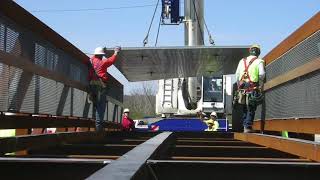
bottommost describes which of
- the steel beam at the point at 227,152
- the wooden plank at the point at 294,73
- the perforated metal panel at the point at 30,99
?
the steel beam at the point at 227,152

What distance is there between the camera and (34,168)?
3688 mm

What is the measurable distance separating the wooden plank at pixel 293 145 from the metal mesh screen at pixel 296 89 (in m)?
0.71

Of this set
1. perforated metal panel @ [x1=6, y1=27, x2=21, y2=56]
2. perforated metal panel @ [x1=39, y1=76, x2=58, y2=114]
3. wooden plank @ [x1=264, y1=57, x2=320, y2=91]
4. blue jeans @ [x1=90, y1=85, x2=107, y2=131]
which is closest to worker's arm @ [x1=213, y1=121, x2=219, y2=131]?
wooden plank @ [x1=264, y1=57, x2=320, y2=91]

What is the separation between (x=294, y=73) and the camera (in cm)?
819

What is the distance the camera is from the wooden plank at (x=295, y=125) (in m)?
7.00

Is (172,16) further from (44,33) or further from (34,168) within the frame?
(34,168)

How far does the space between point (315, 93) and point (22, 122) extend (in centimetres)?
369

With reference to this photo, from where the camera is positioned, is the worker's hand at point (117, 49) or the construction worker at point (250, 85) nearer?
the construction worker at point (250, 85)

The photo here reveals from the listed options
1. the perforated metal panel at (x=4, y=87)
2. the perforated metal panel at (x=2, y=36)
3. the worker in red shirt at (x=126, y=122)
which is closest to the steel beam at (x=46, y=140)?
the perforated metal panel at (x=4, y=87)

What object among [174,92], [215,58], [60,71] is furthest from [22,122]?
[174,92]

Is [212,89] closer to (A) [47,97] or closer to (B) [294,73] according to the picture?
(A) [47,97]

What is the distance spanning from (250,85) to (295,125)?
1.99 metres

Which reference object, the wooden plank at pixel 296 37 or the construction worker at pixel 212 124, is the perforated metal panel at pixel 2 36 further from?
the construction worker at pixel 212 124

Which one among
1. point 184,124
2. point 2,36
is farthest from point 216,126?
point 2,36
